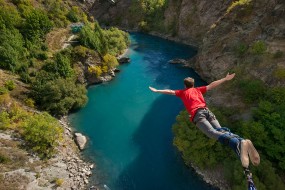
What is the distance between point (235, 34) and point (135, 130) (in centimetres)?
2354

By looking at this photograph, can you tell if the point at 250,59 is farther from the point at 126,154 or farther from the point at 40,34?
the point at 40,34

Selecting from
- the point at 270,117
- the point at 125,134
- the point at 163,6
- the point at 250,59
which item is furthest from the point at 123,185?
the point at 163,6

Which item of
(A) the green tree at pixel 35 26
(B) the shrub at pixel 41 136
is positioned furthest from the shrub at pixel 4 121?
(A) the green tree at pixel 35 26

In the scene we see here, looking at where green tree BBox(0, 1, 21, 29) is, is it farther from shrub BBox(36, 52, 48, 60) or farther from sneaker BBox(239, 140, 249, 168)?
sneaker BBox(239, 140, 249, 168)

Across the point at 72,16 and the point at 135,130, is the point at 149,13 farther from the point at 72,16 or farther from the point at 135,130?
the point at 135,130

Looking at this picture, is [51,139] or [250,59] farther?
[250,59]

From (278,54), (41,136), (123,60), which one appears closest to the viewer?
(41,136)

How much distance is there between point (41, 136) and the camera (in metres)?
32.4

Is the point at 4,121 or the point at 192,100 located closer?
the point at 192,100

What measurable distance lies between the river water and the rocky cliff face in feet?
19.2

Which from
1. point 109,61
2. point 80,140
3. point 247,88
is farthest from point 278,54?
point 109,61

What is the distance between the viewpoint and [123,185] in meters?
29.8

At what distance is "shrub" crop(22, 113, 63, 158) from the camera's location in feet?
106

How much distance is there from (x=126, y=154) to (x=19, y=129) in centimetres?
1353
